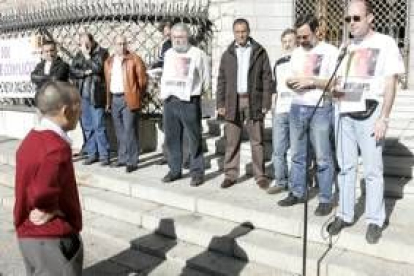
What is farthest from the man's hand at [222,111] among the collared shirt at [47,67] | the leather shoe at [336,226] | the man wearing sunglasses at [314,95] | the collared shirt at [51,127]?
the collared shirt at [51,127]

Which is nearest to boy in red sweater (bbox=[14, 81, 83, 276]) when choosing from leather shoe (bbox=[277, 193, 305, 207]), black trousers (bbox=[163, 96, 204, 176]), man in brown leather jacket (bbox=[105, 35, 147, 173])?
leather shoe (bbox=[277, 193, 305, 207])

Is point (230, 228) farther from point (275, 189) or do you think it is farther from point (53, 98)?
point (53, 98)

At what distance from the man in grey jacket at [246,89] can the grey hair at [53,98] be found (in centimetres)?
323

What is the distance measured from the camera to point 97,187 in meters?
7.01

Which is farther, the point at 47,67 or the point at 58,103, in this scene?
the point at 47,67

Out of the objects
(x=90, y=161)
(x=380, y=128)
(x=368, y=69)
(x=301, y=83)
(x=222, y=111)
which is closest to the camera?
(x=380, y=128)

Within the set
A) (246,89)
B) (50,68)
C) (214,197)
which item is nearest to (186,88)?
(246,89)

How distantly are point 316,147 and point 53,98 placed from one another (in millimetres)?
2822

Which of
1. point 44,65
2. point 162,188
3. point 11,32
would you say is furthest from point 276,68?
point 11,32

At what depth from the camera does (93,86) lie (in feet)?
24.2

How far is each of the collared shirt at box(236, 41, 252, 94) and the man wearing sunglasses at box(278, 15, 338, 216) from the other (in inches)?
33.6

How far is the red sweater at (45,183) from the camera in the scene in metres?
2.89

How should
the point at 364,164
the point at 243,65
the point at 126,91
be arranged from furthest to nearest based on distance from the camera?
the point at 126,91 → the point at 243,65 → the point at 364,164

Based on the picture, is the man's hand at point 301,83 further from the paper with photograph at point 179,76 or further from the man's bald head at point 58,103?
the man's bald head at point 58,103
